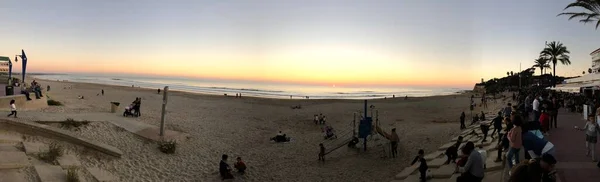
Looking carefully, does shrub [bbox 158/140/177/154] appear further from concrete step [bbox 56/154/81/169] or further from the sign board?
the sign board

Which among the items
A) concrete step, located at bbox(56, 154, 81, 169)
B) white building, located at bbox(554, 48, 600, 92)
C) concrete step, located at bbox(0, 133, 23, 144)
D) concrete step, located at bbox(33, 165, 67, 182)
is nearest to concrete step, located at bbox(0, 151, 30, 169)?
concrete step, located at bbox(33, 165, 67, 182)

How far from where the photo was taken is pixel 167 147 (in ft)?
45.6

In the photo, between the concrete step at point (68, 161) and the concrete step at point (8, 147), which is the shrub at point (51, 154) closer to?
the concrete step at point (68, 161)

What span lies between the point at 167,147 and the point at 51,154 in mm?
4407

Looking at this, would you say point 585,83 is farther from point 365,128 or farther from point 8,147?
point 8,147

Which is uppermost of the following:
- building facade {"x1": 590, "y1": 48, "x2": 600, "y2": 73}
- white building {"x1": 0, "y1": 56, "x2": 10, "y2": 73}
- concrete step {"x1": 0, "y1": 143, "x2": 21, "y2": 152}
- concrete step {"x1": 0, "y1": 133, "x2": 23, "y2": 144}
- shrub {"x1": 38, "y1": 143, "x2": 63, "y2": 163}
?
building facade {"x1": 590, "y1": 48, "x2": 600, "y2": 73}

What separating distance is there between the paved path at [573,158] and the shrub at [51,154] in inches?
482

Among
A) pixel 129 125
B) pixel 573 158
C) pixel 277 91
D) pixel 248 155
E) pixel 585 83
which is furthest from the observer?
pixel 277 91

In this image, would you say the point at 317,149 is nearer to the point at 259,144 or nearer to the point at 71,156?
the point at 259,144

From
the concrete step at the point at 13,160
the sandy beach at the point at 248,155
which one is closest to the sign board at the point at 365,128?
the sandy beach at the point at 248,155

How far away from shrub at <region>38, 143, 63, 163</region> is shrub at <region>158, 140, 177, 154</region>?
3.76m

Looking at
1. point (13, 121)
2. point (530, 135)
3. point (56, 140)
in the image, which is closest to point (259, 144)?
point (56, 140)

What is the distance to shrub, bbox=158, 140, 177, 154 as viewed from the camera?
13836mm

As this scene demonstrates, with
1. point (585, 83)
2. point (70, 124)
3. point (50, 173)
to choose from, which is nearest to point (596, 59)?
point (585, 83)
